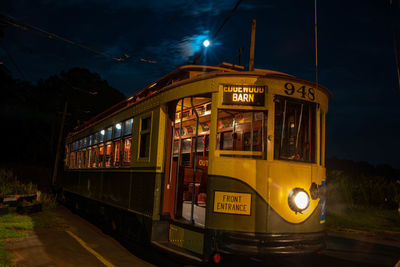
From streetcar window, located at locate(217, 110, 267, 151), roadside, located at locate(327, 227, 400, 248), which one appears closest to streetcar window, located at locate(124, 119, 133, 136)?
streetcar window, located at locate(217, 110, 267, 151)

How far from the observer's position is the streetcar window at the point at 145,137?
7150mm

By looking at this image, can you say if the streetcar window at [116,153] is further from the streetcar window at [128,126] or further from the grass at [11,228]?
the grass at [11,228]

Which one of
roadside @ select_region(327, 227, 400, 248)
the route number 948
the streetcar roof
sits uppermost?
the streetcar roof

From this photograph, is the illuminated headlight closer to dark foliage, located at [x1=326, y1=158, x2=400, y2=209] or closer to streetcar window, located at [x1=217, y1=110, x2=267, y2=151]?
streetcar window, located at [x1=217, y1=110, x2=267, y2=151]

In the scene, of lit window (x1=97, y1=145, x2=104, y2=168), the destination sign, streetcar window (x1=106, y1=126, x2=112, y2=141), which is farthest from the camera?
lit window (x1=97, y1=145, x2=104, y2=168)

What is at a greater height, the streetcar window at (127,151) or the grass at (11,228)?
the streetcar window at (127,151)

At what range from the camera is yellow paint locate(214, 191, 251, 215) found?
205 inches

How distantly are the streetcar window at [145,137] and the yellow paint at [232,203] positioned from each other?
88.8 inches

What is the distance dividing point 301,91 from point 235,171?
166cm

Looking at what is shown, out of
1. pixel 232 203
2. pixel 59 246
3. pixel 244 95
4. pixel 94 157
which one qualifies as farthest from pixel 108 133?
pixel 232 203

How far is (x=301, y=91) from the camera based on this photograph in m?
5.75

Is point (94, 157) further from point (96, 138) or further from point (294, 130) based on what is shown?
point (294, 130)

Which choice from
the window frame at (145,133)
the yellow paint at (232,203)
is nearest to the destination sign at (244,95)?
the yellow paint at (232,203)

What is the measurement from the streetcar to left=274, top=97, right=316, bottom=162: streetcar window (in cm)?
2
